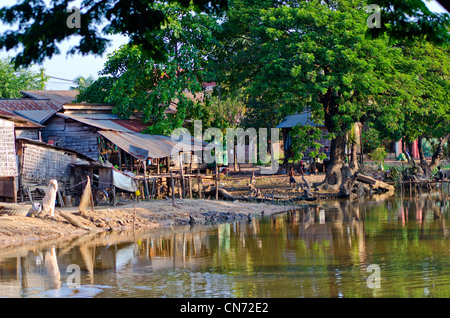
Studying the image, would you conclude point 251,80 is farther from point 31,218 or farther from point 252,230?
point 31,218

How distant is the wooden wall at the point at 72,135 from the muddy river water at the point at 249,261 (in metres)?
7.69

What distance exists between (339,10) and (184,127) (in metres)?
9.44

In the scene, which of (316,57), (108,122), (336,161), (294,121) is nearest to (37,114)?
(108,122)

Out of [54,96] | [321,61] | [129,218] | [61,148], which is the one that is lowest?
[129,218]

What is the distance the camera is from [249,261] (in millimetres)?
13719

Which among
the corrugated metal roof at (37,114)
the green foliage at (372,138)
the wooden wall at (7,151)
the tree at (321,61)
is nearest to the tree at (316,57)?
the tree at (321,61)

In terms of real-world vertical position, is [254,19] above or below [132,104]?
above

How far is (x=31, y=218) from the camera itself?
18125mm

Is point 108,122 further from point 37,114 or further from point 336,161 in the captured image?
point 336,161

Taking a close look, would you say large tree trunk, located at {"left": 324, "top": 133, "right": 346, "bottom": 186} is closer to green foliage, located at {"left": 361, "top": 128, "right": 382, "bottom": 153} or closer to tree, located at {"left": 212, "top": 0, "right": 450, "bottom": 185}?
tree, located at {"left": 212, "top": 0, "right": 450, "bottom": 185}

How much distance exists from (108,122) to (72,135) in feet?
5.84

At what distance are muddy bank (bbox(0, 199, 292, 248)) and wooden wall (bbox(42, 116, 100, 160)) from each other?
4.32m
